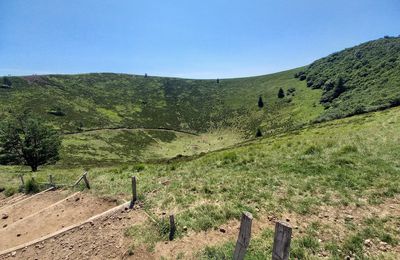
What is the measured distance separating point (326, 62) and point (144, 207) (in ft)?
506

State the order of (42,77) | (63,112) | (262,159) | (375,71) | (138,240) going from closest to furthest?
(138,240)
(262,159)
(375,71)
(63,112)
(42,77)

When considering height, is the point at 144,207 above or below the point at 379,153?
below


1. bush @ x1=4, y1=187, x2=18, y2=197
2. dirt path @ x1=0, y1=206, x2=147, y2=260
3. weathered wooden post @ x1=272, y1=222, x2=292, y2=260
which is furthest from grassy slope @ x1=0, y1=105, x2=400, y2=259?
bush @ x1=4, y1=187, x2=18, y2=197

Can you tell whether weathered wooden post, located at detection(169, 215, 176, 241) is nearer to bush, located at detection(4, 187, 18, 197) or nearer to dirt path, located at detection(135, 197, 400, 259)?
dirt path, located at detection(135, 197, 400, 259)

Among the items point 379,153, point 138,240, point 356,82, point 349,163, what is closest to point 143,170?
point 138,240

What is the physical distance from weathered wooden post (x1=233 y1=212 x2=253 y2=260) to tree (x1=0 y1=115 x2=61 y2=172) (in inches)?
1748

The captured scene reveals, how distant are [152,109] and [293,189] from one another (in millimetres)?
123747

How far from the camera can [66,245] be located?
11.0 m

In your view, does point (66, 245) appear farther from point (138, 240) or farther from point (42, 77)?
point (42, 77)

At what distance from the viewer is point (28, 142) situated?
138 feet

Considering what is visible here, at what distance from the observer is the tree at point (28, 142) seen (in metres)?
42.0

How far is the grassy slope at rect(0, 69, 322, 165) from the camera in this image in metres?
83.4

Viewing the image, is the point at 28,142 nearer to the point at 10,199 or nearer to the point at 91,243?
the point at 10,199

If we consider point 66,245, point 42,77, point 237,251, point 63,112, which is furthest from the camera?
point 42,77
